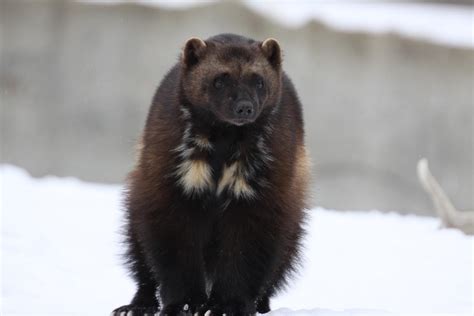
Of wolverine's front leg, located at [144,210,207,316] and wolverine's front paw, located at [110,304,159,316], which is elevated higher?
wolverine's front leg, located at [144,210,207,316]

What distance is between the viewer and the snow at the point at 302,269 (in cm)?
520

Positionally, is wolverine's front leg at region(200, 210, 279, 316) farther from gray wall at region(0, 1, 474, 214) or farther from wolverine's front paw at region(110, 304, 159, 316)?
gray wall at region(0, 1, 474, 214)

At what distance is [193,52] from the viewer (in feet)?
12.1

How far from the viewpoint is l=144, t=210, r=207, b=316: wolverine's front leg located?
11.6ft

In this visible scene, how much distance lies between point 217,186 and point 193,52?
51 centimetres

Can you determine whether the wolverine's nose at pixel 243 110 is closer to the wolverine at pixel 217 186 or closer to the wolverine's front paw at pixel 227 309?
the wolverine at pixel 217 186

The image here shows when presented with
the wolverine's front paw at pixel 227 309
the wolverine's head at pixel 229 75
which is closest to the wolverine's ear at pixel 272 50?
the wolverine's head at pixel 229 75

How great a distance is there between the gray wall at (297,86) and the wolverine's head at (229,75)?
4.61 meters

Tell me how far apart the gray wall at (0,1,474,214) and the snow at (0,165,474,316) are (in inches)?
13.2

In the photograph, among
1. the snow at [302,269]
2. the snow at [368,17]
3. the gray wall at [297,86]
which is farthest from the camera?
the snow at [368,17]

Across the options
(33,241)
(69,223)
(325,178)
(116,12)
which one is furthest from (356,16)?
(33,241)

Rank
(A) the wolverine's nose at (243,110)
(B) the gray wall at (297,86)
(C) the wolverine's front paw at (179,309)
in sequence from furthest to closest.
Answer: (B) the gray wall at (297,86) → (C) the wolverine's front paw at (179,309) → (A) the wolverine's nose at (243,110)

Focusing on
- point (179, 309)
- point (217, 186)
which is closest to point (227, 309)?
point (179, 309)

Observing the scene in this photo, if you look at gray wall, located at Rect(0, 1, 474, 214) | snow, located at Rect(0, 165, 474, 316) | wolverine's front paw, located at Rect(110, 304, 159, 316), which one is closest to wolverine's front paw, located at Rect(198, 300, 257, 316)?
snow, located at Rect(0, 165, 474, 316)
